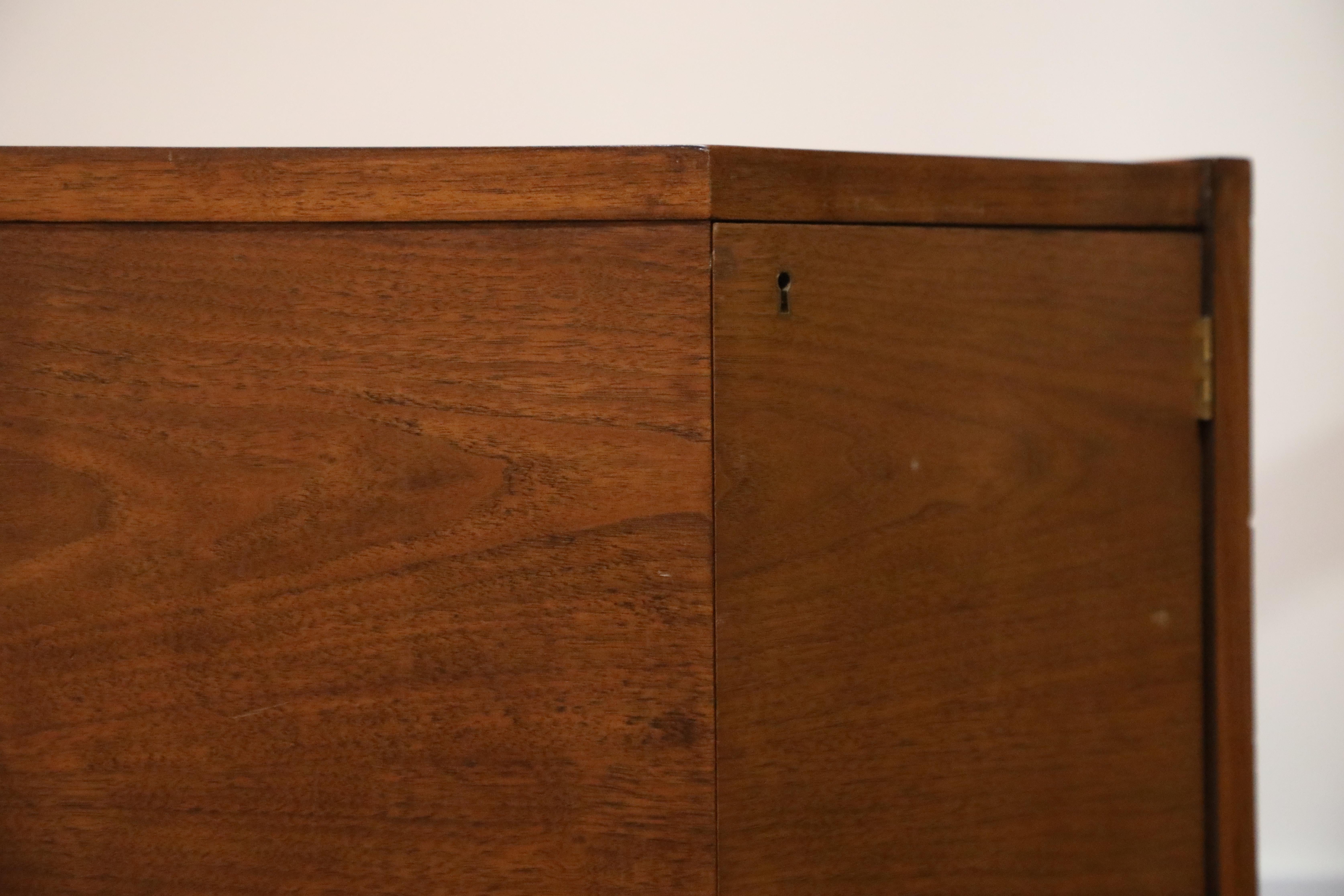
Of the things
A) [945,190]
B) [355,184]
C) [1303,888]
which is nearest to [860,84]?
[945,190]

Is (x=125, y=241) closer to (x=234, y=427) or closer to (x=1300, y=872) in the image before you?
(x=234, y=427)

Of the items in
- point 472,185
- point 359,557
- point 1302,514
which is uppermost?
point 472,185

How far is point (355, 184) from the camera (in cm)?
71

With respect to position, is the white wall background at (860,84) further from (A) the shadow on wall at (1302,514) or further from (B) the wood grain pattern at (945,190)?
(B) the wood grain pattern at (945,190)

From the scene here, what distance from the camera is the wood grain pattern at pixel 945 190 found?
71 centimetres

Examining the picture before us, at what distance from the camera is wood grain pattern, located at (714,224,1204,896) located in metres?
0.72

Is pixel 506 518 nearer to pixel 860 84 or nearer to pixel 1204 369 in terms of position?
pixel 1204 369

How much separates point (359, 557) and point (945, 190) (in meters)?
0.42

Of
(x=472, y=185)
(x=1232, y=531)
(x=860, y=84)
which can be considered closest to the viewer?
(x=472, y=185)

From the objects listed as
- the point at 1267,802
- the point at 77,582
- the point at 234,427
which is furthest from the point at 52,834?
the point at 1267,802

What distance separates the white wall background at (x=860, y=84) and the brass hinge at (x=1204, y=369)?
0.53m

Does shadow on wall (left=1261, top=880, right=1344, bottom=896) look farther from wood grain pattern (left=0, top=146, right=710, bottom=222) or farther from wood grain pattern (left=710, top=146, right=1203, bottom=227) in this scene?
wood grain pattern (left=0, top=146, right=710, bottom=222)

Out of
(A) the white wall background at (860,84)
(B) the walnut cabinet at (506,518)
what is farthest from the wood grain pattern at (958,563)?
(A) the white wall background at (860,84)

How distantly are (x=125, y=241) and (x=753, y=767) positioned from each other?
0.48m
